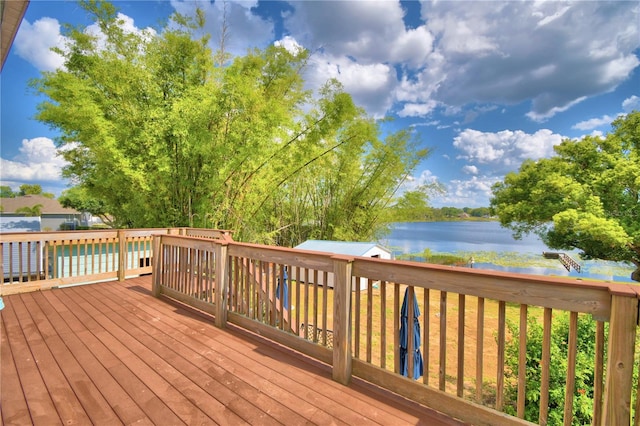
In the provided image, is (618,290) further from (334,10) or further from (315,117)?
(334,10)

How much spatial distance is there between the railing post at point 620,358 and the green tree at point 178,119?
17.8ft

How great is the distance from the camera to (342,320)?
6.43 feet

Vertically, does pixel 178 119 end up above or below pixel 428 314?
above

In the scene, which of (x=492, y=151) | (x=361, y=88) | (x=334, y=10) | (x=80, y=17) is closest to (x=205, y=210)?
(x=80, y=17)

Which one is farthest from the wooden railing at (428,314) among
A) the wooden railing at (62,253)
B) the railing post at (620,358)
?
the wooden railing at (62,253)

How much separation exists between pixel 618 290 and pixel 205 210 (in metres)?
6.20

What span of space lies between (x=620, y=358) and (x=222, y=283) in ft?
9.15

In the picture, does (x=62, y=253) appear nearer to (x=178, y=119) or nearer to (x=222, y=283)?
(x=178, y=119)

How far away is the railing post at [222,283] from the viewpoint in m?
2.83

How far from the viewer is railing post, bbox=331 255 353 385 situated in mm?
1921

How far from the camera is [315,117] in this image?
7629 millimetres

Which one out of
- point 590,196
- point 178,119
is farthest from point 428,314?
point 590,196

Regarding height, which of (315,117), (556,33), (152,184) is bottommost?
(152,184)

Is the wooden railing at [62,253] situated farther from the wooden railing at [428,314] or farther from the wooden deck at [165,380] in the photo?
the wooden deck at [165,380]
